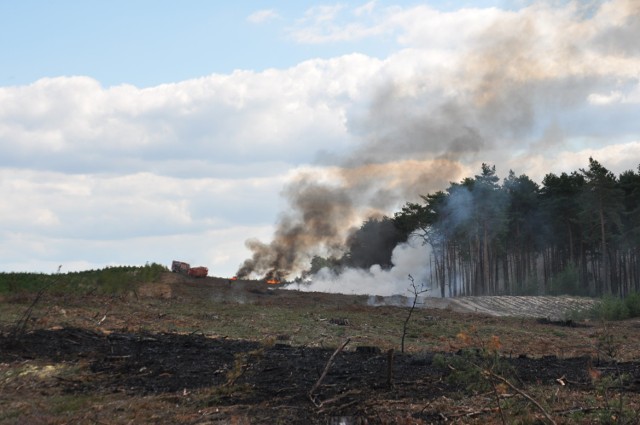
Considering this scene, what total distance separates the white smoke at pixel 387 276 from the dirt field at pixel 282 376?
66691mm

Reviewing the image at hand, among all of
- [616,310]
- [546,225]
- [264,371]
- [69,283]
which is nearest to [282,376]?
[264,371]

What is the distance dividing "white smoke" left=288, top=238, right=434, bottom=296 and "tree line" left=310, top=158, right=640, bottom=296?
517 centimetres

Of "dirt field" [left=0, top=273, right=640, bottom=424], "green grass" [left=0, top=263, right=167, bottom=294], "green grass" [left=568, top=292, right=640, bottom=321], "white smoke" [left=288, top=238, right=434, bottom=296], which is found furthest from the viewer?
"white smoke" [left=288, top=238, right=434, bottom=296]

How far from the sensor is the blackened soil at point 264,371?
12.8m

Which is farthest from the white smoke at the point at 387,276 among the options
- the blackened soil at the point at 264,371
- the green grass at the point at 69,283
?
the blackened soil at the point at 264,371

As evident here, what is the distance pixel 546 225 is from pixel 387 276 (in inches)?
1022

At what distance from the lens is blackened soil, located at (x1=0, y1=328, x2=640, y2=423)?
12.8 meters

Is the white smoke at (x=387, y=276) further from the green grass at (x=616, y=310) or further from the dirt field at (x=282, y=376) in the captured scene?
the dirt field at (x=282, y=376)

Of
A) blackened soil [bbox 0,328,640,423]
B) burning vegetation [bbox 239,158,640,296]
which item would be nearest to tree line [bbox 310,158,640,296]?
burning vegetation [bbox 239,158,640,296]

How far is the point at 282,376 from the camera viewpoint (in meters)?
15.2

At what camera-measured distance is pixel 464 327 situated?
33750mm

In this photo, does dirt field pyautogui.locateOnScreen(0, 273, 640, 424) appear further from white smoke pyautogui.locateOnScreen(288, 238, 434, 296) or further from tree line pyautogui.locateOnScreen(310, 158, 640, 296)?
white smoke pyautogui.locateOnScreen(288, 238, 434, 296)

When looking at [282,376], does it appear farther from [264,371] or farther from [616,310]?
[616,310]

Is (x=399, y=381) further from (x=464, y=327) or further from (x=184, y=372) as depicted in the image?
(x=464, y=327)
